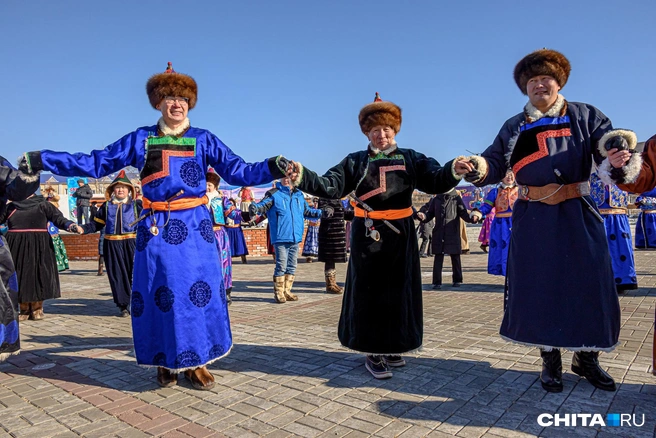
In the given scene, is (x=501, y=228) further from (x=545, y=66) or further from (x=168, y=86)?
(x=168, y=86)

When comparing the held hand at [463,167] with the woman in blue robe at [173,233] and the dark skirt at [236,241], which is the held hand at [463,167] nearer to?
the woman in blue robe at [173,233]

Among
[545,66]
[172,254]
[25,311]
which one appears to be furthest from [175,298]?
[25,311]

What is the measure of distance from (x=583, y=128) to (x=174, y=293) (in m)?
3.27

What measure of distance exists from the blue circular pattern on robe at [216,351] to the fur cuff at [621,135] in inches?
123

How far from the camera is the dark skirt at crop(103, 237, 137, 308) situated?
6.84 m

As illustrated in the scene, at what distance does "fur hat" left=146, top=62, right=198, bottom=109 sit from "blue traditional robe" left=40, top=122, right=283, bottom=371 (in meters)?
0.29

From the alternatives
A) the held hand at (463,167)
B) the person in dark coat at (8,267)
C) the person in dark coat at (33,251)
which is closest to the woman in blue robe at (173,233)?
the person in dark coat at (8,267)

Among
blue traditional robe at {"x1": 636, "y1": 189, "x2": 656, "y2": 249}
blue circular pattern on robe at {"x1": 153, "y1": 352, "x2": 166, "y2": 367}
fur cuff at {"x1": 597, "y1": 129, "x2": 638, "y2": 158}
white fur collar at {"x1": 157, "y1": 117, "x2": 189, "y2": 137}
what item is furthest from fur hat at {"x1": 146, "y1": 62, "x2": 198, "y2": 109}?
blue traditional robe at {"x1": 636, "y1": 189, "x2": 656, "y2": 249}

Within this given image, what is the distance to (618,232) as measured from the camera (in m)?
7.08

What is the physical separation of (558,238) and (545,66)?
1.26 meters

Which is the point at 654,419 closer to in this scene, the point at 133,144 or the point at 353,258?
the point at 353,258

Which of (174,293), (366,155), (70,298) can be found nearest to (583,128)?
(366,155)

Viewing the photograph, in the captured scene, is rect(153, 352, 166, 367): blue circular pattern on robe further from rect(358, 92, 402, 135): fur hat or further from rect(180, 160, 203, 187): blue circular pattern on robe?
rect(358, 92, 402, 135): fur hat

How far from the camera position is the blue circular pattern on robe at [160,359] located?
3572 millimetres
